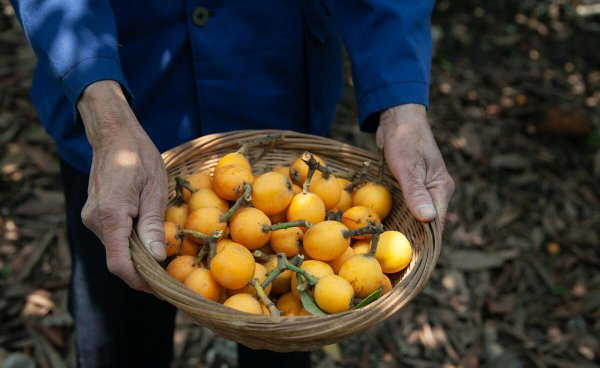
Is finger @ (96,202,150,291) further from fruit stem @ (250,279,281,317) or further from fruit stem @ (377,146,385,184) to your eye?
fruit stem @ (377,146,385,184)

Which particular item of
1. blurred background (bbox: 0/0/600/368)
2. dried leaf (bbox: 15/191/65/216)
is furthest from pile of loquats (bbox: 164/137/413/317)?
dried leaf (bbox: 15/191/65/216)

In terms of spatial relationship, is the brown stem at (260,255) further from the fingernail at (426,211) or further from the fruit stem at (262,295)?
the fingernail at (426,211)

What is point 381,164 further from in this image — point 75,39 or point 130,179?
point 75,39

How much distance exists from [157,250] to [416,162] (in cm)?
83

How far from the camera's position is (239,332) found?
1419 mm

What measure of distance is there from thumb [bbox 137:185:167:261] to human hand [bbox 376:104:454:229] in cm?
73

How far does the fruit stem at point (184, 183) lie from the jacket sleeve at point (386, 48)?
0.62m

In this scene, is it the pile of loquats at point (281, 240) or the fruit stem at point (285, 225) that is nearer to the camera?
the pile of loquats at point (281, 240)

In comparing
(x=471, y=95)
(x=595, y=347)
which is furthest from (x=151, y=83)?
(x=471, y=95)

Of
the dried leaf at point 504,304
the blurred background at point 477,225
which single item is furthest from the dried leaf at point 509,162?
the dried leaf at point 504,304

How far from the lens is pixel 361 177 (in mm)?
2062

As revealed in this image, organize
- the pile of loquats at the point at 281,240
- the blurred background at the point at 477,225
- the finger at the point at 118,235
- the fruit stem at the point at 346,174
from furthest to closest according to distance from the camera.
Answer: the blurred background at the point at 477,225, the fruit stem at the point at 346,174, the pile of loquats at the point at 281,240, the finger at the point at 118,235

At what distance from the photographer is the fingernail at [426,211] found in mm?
1768

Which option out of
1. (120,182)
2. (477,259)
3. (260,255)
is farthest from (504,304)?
(120,182)
